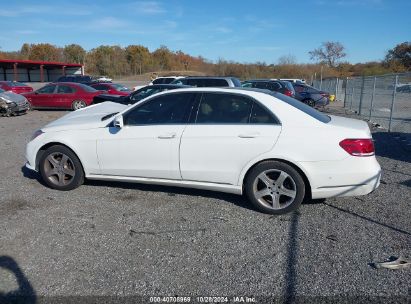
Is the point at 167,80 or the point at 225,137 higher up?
the point at 167,80

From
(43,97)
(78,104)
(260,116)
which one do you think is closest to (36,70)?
(43,97)

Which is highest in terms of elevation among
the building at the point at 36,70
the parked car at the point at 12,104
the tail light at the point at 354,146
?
the building at the point at 36,70

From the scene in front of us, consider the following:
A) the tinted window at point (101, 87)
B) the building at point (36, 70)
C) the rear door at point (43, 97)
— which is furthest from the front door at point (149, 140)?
the building at point (36, 70)

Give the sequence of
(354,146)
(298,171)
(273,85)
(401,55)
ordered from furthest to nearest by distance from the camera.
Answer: (401,55) < (273,85) < (298,171) < (354,146)

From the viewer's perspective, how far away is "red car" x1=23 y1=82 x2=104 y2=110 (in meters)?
17.0

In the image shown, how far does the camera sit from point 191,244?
3.75 meters

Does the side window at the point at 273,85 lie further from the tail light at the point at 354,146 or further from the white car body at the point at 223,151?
the tail light at the point at 354,146

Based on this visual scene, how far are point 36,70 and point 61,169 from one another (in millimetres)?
65200

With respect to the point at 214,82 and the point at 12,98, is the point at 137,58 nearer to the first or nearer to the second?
the point at 12,98

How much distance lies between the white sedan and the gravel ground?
358 mm

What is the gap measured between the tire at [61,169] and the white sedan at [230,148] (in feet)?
0.05

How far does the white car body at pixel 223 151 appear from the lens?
428 centimetres

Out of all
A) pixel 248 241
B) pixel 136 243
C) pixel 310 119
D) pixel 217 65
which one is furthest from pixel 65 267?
pixel 217 65

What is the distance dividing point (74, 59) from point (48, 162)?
340ft
